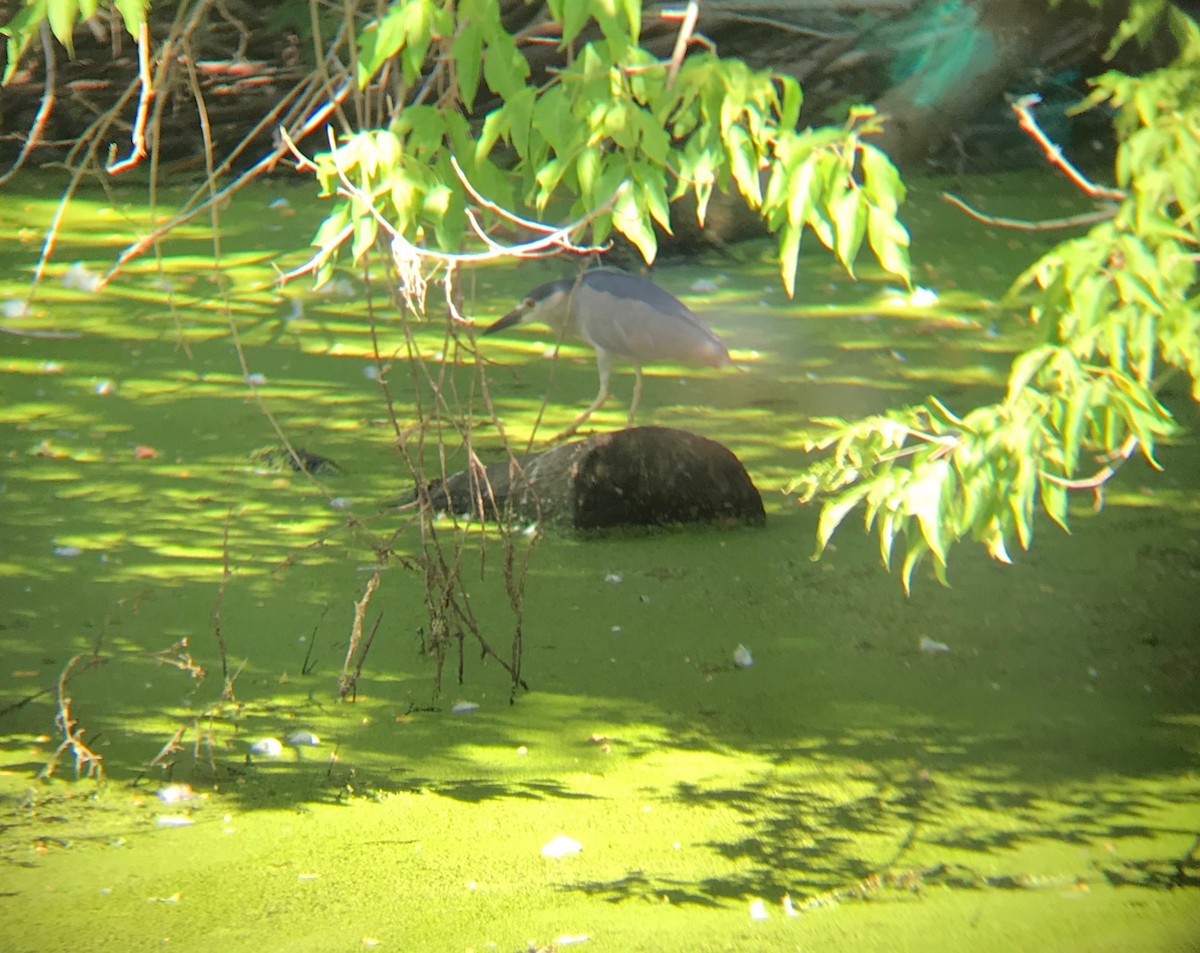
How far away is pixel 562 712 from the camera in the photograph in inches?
108

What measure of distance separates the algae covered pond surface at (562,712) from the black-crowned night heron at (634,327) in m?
0.20

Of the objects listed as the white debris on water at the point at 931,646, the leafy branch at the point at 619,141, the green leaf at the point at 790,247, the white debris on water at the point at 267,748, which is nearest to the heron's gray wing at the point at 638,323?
the white debris on water at the point at 931,646

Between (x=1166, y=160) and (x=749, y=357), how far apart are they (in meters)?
3.33

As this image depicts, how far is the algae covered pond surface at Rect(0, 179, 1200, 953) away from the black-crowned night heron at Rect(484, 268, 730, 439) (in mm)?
197

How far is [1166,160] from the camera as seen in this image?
166 centimetres

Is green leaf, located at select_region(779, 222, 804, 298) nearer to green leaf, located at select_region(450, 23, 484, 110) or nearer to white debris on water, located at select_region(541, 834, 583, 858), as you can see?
green leaf, located at select_region(450, 23, 484, 110)

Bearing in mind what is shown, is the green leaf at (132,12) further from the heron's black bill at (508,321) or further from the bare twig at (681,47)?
the heron's black bill at (508,321)

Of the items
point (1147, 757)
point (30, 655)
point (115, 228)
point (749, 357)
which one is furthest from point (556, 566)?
point (115, 228)

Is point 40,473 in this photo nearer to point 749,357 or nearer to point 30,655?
point 30,655

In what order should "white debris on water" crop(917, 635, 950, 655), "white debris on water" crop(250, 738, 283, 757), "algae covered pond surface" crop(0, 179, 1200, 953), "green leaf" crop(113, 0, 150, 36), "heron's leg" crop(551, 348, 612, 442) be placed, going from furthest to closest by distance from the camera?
"heron's leg" crop(551, 348, 612, 442), "white debris on water" crop(917, 635, 950, 655), "white debris on water" crop(250, 738, 283, 757), "algae covered pond surface" crop(0, 179, 1200, 953), "green leaf" crop(113, 0, 150, 36)

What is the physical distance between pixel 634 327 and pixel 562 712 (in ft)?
5.56

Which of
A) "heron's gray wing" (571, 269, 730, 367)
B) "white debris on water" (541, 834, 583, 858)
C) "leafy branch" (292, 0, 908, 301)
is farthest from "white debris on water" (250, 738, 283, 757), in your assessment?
"heron's gray wing" (571, 269, 730, 367)

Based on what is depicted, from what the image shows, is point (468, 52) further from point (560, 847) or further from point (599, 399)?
point (599, 399)

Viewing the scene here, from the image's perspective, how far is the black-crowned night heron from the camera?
4184 millimetres
